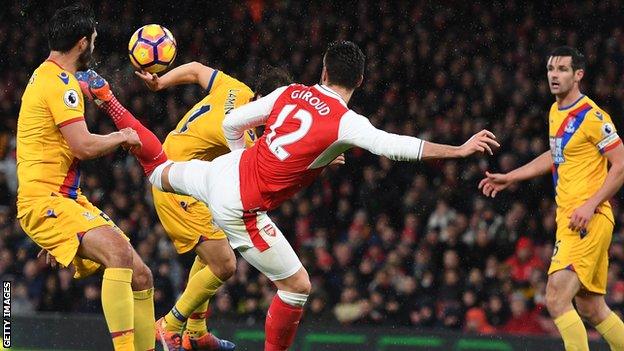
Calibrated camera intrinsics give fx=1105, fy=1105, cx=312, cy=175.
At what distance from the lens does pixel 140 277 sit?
734cm

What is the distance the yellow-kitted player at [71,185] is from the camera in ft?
22.8

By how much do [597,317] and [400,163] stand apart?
22.4 feet

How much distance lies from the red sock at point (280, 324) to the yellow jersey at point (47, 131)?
1.57m

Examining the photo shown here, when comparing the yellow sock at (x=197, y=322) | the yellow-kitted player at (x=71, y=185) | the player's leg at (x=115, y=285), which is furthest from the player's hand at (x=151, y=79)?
the player's leg at (x=115, y=285)

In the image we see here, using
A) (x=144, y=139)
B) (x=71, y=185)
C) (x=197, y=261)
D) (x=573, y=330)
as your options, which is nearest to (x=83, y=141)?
(x=71, y=185)

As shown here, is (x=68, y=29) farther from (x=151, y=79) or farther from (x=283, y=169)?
(x=283, y=169)

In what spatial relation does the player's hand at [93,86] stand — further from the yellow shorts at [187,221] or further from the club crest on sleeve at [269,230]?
the club crest on sleeve at [269,230]

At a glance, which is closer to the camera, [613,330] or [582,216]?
[582,216]

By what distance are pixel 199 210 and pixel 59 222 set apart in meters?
1.79

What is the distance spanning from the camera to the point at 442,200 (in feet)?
46.8

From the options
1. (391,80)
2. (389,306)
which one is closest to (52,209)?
(389,306)

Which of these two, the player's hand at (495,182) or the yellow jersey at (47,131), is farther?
the player's hand at (495,182)

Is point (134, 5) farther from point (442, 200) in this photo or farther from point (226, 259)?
point (226, 259)

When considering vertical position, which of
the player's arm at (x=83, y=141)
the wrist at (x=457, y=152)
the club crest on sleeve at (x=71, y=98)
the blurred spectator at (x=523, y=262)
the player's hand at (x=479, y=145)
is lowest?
the blurred spectator at (x=523, y=262)
